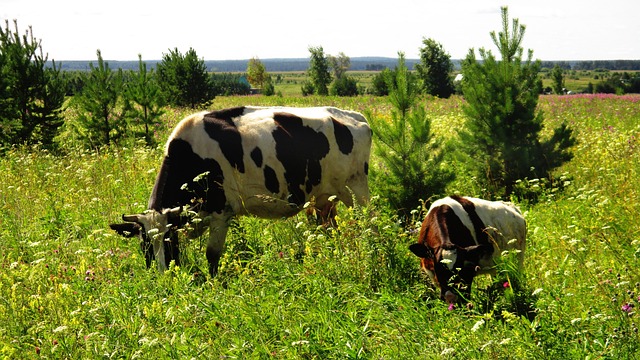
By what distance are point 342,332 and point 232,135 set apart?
10.5ft

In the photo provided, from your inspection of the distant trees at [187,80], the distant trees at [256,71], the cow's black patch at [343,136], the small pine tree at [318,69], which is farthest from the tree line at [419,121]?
the distant trees at [256,71]

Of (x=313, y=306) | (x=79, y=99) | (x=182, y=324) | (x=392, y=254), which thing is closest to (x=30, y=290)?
(x=182, y=324)

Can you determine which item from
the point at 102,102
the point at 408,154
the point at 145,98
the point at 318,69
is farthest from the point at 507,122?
the point at 318,69

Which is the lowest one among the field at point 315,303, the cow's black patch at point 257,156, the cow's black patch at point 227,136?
the field at point 315,303

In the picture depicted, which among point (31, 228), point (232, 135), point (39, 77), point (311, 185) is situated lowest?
point (31, 228)

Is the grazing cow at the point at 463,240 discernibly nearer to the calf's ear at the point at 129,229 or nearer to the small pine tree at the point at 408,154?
the small pine tree at the point at 408,154

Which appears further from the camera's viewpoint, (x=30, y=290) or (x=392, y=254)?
(x=392, y=254)

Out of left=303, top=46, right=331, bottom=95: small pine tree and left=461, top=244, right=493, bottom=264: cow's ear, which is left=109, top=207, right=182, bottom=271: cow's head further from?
left=303, top=46, right=331, bottom=95: small pine tree

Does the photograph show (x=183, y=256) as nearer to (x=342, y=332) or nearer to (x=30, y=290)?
(x=30, y=290)

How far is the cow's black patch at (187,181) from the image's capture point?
6.02 metres

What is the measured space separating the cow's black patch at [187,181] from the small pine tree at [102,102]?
27.2ft

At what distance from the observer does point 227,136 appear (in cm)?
644

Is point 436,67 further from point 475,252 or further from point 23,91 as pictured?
point 475,252

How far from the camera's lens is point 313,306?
15.1ft
